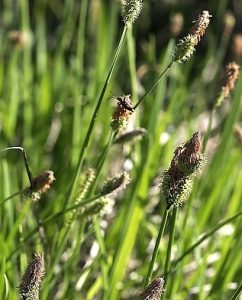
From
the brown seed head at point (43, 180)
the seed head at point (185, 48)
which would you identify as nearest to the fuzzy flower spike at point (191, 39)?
the seed head at point (185, 48)

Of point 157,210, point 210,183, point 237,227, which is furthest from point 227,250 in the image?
point 157,210

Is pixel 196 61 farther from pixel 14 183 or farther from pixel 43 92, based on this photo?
pixel 14 183

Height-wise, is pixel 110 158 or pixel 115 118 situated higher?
pixel 110 158

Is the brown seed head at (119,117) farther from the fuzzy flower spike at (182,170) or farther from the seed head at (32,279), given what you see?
the seed head at (32,279)

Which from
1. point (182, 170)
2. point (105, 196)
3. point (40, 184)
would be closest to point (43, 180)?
point (40, 184)

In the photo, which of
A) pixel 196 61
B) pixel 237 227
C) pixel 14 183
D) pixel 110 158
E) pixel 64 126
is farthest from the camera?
pixel 196 61

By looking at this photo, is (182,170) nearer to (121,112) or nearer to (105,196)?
(121,112)

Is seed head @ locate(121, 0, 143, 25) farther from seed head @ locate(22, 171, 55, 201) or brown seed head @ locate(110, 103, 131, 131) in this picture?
seed head @ locate(22, 171, 55, 201)
